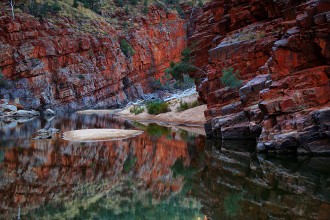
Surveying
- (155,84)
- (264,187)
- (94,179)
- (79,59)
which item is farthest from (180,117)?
(155,84)

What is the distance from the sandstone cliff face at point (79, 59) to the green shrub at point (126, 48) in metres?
1.21

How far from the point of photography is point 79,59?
3337 inches

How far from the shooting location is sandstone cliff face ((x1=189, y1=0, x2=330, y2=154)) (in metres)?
20.8

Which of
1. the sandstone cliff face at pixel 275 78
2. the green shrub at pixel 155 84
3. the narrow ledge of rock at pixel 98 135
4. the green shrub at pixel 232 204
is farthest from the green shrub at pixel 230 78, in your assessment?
the green shrub at pixel 155 84

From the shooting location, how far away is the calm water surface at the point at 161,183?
12617 millimetres

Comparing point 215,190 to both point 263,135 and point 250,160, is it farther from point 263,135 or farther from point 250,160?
point 263,135

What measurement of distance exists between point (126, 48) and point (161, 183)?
83019mm

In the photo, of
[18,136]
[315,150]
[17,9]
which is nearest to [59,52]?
[17,9]

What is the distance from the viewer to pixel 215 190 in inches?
599

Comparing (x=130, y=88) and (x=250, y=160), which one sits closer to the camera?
(x=250, y=160)

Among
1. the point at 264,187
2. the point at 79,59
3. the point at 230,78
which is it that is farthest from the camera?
the point at 79,59

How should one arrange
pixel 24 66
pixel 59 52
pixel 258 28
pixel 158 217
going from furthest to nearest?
pixel 59 52 → pixel 24 66 → pixel 258 28 → pixel 158 217

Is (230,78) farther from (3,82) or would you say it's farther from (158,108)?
(3,82)

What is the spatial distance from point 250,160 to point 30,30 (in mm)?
67878
